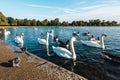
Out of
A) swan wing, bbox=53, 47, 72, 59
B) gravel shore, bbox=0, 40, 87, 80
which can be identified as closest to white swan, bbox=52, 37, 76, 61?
swan wing, bbox=53, 47, 72, 59

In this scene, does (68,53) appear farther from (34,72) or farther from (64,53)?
(34,72)

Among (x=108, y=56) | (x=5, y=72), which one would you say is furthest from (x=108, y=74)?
(x=5, y=72)

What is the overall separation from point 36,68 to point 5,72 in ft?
9.70

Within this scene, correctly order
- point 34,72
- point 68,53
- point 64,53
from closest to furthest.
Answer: point 34,72 → point 68,53 → point 64,53

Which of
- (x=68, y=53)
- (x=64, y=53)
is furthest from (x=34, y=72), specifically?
(x=64, y=53)

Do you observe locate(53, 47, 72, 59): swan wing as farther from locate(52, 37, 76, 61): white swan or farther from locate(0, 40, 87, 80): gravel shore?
locate(0, 40, 87, 80): gravel shore

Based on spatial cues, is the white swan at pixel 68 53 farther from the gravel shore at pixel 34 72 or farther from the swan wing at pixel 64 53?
the gravel shore at pixel 34 72

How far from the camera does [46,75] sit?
53.4 ft

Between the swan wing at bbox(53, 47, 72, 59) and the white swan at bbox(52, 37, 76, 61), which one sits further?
the swan wing at bbox(53, 47, 72, 59)

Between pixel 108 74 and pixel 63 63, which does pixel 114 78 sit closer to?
pixel 108 74

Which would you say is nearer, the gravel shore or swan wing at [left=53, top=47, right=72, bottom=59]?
the gravel shore

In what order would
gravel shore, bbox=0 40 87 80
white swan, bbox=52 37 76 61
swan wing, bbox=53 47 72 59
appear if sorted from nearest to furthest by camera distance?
gravel shore, bbox=0 40 87 80, white swan, bbox=52 37 76 61, swan wing, bbox=53 47 72 59

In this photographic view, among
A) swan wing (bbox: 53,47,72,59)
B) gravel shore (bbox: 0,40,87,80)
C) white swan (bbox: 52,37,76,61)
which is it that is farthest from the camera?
swan wing (bbox: 53,47,72,59)

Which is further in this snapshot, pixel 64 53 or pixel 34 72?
pixel 64 53
